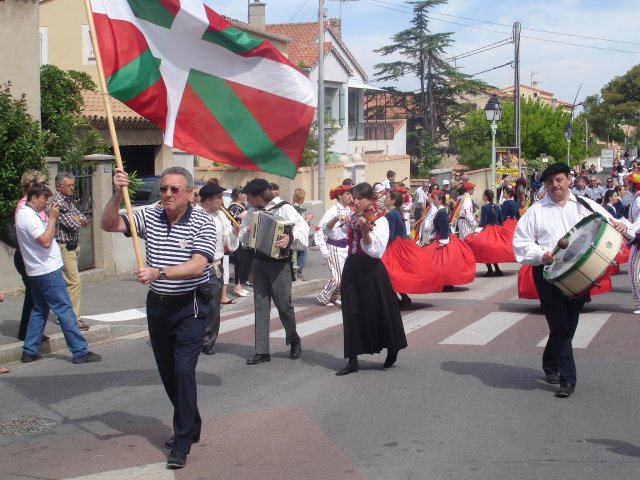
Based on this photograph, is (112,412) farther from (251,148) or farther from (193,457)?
(251,148)

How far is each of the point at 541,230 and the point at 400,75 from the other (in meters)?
54.7

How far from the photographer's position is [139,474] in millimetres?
6070

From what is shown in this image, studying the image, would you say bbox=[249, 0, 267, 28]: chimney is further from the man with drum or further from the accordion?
the man with drum

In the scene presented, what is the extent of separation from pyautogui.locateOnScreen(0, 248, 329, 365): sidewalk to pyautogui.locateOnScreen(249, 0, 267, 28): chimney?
27135mm

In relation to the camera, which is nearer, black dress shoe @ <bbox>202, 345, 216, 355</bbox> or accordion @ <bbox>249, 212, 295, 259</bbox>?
accordion @ <bbox>249, 212, 295, 259</bbox>

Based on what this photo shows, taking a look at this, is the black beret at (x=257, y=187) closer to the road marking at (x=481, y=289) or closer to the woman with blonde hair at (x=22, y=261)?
the woman with blonde hair at (x=22, y=261)

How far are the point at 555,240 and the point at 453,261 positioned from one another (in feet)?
25.5

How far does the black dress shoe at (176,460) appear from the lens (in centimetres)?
615

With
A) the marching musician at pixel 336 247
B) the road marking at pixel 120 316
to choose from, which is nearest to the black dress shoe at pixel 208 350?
the marching musician at pixel 336 247

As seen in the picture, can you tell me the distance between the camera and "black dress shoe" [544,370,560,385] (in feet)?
27.5

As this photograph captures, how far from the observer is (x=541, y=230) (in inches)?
322

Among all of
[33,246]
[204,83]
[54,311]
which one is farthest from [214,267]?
[204,83]

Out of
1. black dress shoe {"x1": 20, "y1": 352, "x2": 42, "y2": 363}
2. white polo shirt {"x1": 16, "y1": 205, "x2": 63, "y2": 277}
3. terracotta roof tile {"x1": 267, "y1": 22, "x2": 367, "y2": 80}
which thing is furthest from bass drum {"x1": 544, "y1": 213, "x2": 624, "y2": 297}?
terracotta roof tile {"x1": 267, "y1": 22, "x2": 367, "y2": 80}

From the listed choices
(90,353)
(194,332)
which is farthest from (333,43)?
(194,332)
